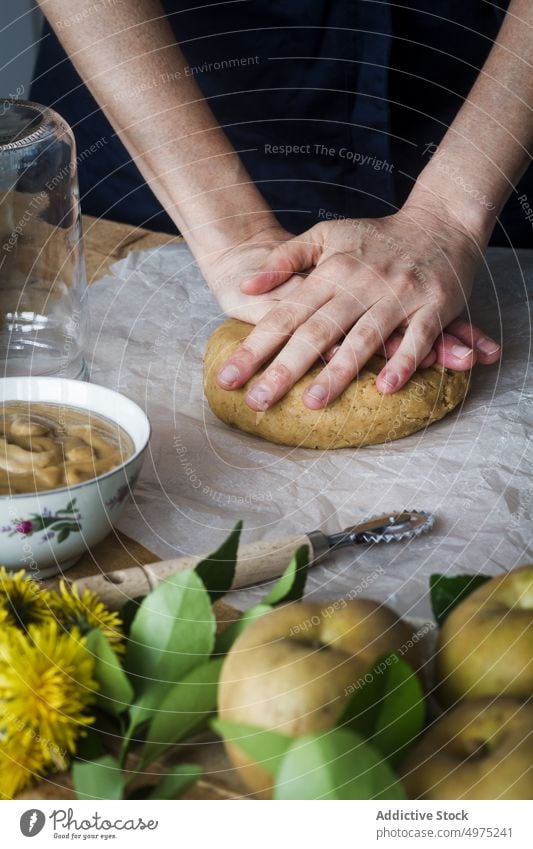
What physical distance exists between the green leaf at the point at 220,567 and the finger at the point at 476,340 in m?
0.41

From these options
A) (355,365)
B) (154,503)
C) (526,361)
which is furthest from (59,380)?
(526,361)

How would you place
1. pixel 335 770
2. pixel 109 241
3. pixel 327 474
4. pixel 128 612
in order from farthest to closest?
pixel 109 241 < pixel 327 474 < pixel 128 612 < pixel 335 770

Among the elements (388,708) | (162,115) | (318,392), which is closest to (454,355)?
(318,392)

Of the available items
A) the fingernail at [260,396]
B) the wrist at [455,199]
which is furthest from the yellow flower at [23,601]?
the wrist at [455,199]

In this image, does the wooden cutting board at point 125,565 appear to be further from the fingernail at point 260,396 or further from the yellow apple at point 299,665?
the fingernail at point 260,396

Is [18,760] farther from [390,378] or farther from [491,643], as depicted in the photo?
[390,378]

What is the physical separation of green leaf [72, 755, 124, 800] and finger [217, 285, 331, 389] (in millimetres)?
375

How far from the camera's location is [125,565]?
0.55m

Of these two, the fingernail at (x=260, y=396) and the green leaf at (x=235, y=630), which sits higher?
the green leaf at (x=235, y=630)

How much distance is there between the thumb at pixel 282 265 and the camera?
74 cm

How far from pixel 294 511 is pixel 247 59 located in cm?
49

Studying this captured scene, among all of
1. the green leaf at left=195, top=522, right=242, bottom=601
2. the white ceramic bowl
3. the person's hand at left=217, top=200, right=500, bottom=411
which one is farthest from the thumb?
the green leaf at left=195, top=522, right=242, bottom=601

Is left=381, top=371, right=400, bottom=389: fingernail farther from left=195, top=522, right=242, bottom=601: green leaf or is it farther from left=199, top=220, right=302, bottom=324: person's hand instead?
left=195, top=522, right=242, bottom=601: green leaf

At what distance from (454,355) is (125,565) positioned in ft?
1.07
